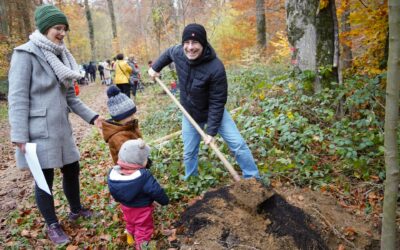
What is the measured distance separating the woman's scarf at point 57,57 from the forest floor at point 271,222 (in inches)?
73.2

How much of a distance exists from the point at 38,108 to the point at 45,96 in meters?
0.14

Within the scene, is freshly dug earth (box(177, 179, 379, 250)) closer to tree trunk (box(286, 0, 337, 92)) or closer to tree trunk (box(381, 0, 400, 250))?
tree trunk (box(381, 0, 400, 250))

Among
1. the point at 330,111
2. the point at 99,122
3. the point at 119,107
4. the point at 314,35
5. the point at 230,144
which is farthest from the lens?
the point at 314,35

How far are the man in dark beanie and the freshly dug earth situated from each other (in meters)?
0.62

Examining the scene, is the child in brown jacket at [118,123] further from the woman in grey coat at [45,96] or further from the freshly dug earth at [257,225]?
the freshly dug earth at [257,225]

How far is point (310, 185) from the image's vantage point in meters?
3.96

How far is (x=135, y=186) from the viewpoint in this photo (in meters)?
2.95

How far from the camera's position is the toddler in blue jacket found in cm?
296

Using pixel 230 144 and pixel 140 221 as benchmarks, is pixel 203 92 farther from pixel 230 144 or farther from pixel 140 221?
pixel 140 221

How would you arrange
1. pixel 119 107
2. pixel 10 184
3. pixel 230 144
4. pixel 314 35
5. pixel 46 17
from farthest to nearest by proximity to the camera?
pixel 314 35 < pixel 10 184 < pixel 230 144 < pixel 119 107 < pixel 46 17

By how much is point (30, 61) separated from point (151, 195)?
1.72 m

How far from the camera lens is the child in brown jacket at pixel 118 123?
11.3 feet

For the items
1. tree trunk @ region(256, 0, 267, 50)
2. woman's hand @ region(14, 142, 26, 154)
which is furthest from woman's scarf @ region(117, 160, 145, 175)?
tree trunk @ region(256, 0, 267, 50)

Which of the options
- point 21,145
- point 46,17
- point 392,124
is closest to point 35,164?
point 21,145
